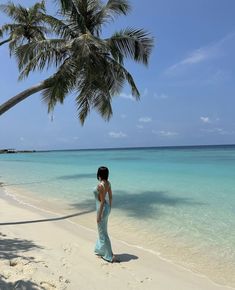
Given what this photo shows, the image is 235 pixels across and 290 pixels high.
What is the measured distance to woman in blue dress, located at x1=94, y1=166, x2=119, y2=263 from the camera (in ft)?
16.3

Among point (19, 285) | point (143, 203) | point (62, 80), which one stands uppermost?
point (62, 80)

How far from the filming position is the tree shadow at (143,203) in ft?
31.0

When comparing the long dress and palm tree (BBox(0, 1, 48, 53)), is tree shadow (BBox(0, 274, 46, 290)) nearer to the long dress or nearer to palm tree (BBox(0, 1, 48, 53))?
the long dress

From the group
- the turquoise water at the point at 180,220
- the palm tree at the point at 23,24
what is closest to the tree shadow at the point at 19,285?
the turquoise water at the point at 180,220

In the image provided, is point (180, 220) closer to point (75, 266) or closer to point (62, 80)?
point (75, 266)

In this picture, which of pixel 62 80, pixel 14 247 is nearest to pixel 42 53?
pixel 62 80

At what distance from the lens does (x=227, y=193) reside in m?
12.7

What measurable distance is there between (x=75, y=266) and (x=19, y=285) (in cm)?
115

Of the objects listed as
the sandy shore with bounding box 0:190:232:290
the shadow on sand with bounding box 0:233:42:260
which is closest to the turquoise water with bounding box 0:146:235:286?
the sandy shore with bounding box 0:190:232:290

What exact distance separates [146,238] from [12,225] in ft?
10.0

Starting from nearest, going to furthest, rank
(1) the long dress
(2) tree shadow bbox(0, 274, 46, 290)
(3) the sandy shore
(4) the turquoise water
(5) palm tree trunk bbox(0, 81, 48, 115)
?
(2) tree shadow bbox(0, 274, 46, 290), (3) the sandy shore, (1) the long dress, (4) the turquoise water, (5) palm tree trunk bbox(0, 81, 48, 115)

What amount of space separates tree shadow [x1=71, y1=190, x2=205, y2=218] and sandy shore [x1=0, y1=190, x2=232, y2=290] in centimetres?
266

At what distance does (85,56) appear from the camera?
842 centimetres

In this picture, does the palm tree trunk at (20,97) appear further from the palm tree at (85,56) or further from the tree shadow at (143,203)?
the tree shadow at (143,203)
